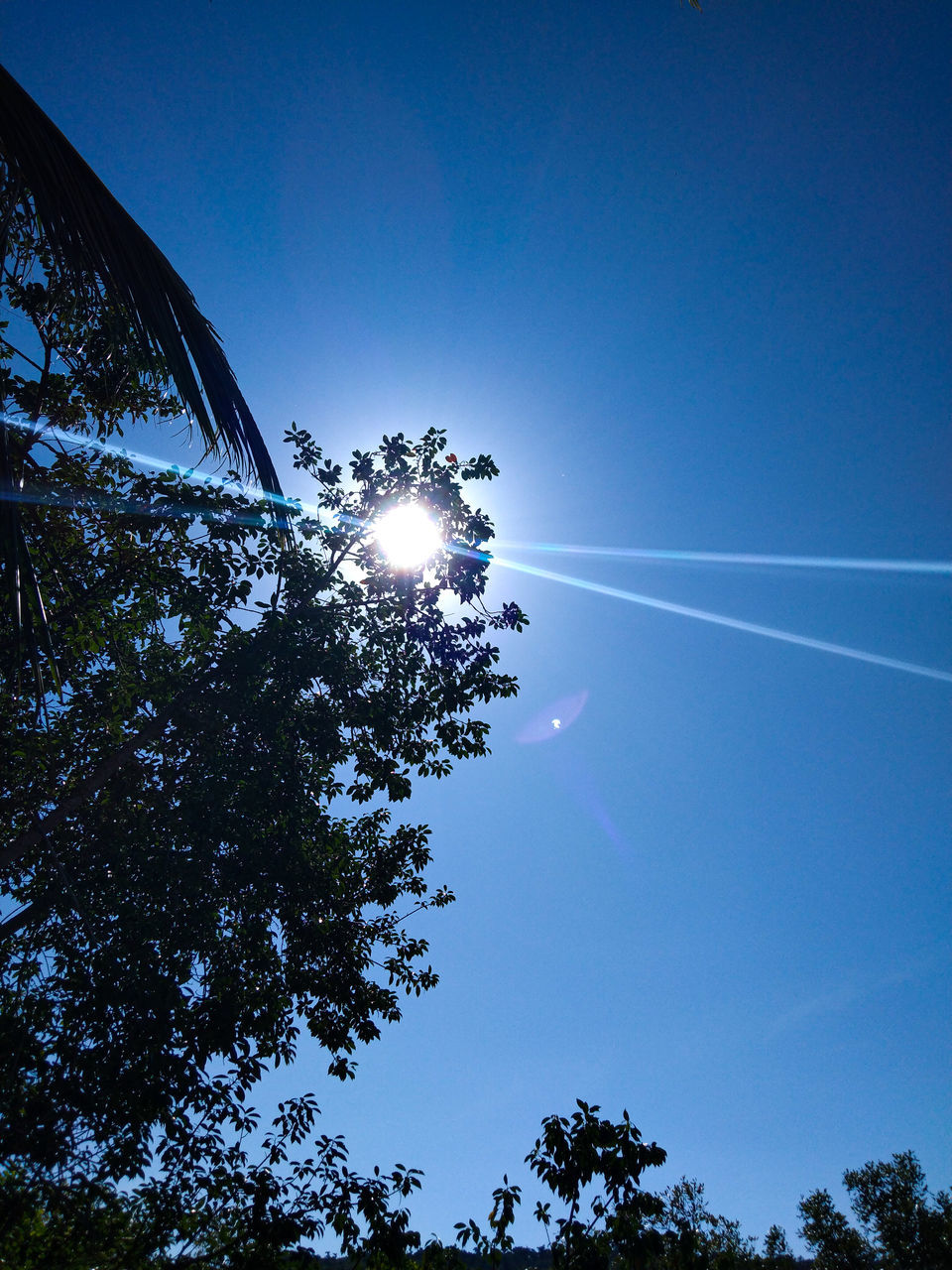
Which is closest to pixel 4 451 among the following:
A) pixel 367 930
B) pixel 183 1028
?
pixel 183 1028

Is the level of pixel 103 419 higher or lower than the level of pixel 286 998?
higher

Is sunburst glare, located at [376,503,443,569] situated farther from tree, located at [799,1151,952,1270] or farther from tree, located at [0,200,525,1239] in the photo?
tree, located at [799,1151,952,1270]

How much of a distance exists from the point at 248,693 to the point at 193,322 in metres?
5.00

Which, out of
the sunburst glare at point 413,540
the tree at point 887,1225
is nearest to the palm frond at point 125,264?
the sunburst glare at point 413,540

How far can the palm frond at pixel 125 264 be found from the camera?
277 centimetres

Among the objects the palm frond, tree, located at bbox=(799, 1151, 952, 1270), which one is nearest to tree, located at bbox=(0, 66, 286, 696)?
the palm frond

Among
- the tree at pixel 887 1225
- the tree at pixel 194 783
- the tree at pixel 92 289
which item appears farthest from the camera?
the tree at pixel 887 1225

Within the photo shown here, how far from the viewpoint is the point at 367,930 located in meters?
8.69

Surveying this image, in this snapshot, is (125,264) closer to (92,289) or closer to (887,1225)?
(92,289)

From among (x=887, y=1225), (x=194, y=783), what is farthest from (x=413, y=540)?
(x=887, y=1225)

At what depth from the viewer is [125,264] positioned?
3025 millimetres

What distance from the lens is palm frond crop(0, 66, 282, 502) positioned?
277cm

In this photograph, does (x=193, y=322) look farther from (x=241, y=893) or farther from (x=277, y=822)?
(x=241, y=893)

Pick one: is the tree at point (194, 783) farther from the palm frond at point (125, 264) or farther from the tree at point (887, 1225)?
the tree at point (887, 1225)
